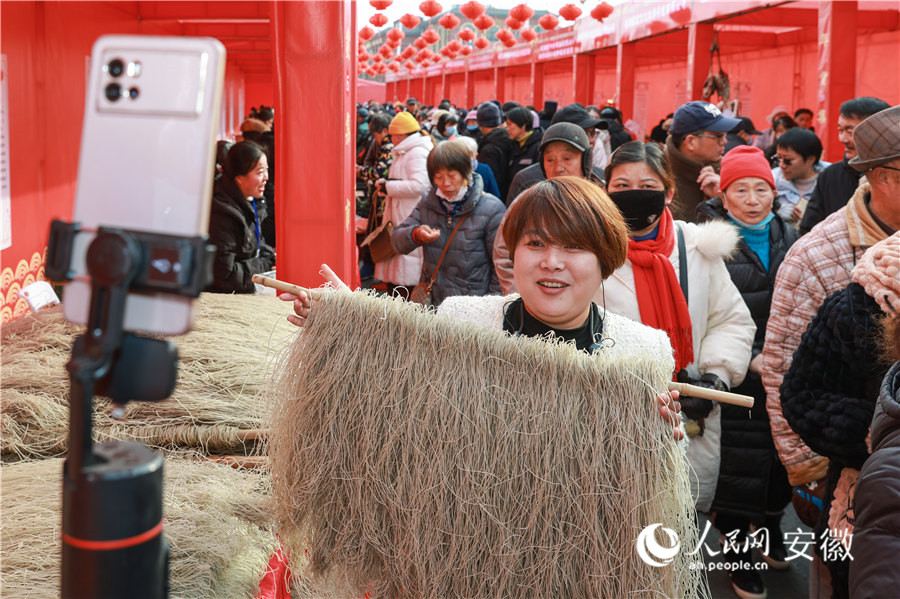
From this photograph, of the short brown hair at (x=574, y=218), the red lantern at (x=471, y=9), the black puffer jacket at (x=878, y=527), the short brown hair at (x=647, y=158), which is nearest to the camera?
the black puffer jacket at (x=878, y=527)

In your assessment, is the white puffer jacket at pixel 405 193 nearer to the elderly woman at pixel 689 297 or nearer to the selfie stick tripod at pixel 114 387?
the elderly woman at pixel 689 297

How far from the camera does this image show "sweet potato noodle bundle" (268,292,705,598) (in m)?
1.37

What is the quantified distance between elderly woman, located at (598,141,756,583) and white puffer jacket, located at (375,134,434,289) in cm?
236

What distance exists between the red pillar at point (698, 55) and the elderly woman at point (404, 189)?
7.48m

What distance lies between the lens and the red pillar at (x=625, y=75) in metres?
16.3

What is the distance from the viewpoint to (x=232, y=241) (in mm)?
4043

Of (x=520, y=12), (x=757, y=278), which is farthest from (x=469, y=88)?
(x=757, y=278)

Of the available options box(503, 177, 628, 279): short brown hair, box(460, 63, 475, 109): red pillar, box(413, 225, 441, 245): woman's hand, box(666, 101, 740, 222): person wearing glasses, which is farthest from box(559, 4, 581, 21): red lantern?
box(503, 177, 628, 279): short brown hair

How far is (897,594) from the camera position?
123 centimetres

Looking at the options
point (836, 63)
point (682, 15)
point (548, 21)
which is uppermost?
point (548, 21)

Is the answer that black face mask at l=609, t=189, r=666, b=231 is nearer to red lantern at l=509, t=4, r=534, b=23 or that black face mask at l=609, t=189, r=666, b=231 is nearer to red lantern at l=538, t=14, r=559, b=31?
red lantern at l=509, t=4, r=534, b=23

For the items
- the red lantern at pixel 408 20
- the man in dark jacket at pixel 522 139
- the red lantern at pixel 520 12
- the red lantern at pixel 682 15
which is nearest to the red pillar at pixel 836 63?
the man in dark jacket at pixel 522 139

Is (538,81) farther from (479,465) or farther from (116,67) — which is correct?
(116,67)

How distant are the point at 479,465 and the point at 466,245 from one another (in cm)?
260
